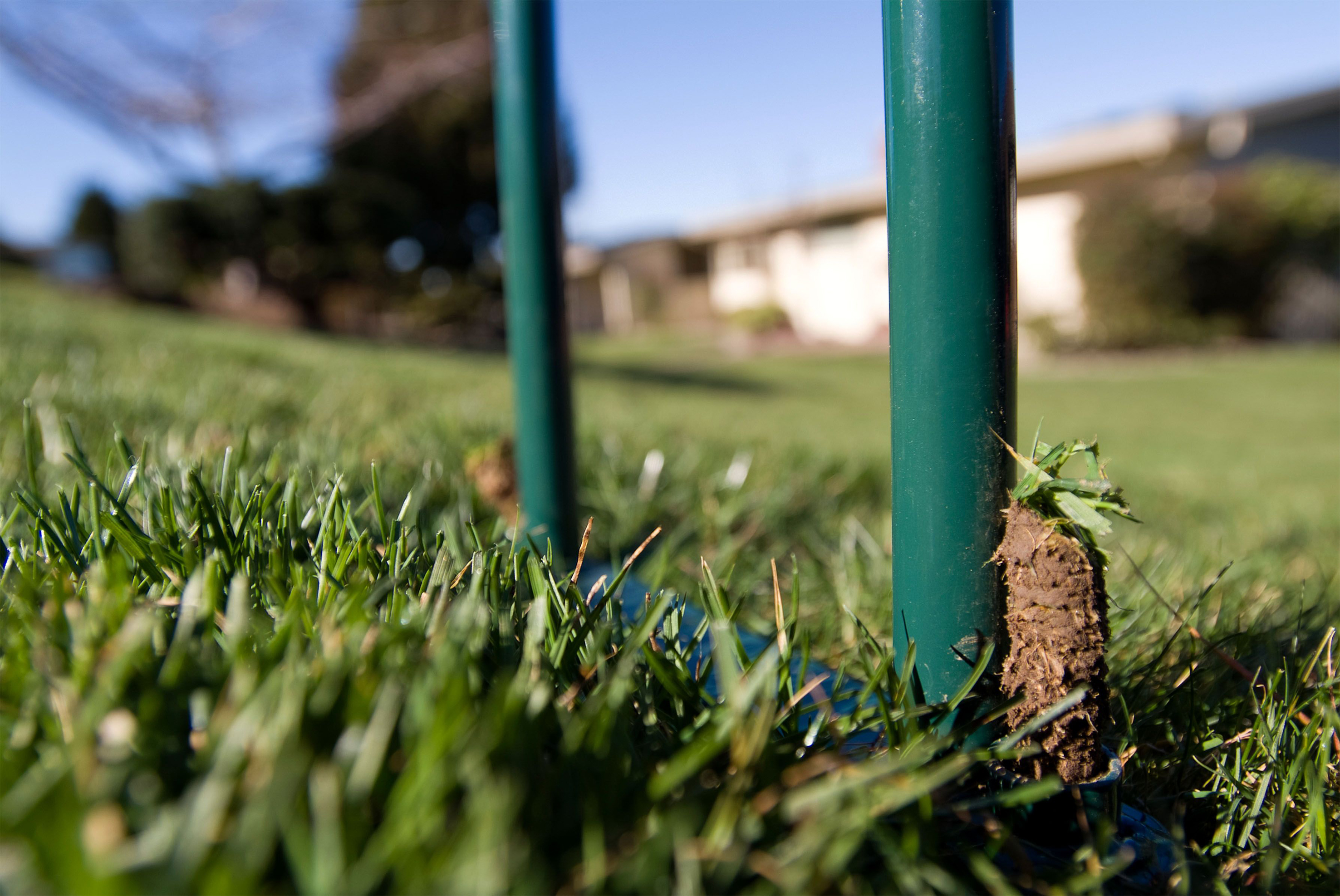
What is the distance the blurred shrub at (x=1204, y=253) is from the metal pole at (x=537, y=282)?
17015 millimetres

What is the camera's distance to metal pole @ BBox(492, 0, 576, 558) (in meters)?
2.06

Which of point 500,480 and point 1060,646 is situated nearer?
point 1060,646

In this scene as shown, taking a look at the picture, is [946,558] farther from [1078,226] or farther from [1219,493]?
[1078,226]

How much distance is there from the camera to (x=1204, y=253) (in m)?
17.3

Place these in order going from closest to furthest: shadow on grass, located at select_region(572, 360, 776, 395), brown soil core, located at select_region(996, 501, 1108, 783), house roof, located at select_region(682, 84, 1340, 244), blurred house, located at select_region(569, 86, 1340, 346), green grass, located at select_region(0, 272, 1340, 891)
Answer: green grass, located at select_region(0, 272, 1340, 891), brown soil core, located at select_region(996, 501, 1108, 783), shadow on grass, located at select_region(572, 360, 776, 395), house roof, located at select_region(682, 84, 1340, 244), blurred house, located at select_region(569, 86, 1340, 346)

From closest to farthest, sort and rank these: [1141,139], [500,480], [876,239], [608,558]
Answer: [500,480]
[608,558]
[1141,139]
[876,239]

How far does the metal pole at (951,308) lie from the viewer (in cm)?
109

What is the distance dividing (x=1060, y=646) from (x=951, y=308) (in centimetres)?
40

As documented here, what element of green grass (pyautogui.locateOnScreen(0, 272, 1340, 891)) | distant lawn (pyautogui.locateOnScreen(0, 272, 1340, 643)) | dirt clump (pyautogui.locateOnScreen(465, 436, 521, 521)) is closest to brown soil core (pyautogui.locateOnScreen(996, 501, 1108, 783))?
green grass (pyautogui.locateOnScreen(0, 272, 1340, 891))

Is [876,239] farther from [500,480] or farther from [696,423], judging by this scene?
[500,480]

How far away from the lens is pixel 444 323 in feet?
69.6

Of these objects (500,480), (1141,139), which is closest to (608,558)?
(500,480)

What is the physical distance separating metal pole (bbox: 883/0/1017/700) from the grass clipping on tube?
0.04 m

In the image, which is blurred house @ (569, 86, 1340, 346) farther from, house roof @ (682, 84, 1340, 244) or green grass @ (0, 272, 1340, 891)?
green grass @ (0, 272, 1340, 891)
